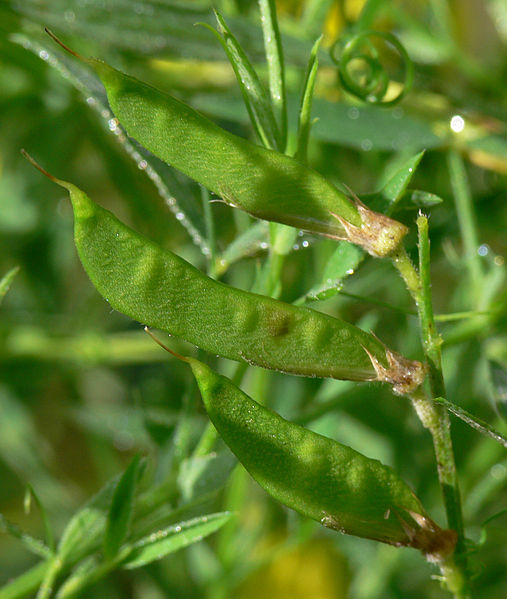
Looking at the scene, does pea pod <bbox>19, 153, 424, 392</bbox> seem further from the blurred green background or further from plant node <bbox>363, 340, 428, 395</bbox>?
the blurred green background

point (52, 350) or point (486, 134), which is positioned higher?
point (486, 134)

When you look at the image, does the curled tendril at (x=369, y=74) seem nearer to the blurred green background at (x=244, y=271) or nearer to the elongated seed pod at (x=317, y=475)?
the blurred green background at (x=244, y=271)

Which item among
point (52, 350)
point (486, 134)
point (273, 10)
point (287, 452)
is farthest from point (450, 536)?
point (52, 350)

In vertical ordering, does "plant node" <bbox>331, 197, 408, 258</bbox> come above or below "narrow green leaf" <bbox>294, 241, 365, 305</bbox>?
above

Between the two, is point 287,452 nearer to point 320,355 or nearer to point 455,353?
point 320,355

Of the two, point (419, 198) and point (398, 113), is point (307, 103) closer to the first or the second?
point (419, 198)

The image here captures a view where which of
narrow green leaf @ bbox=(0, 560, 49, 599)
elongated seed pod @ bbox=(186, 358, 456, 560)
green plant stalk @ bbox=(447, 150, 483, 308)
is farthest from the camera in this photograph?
green plant stalk @ bbox=(447, 150, 483, 308)

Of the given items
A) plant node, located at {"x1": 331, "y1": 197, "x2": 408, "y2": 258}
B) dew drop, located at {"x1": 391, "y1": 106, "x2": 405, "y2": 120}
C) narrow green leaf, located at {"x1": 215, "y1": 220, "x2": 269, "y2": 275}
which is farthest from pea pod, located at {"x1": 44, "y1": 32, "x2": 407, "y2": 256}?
dew drop, located at {"x1": 391, "y1": 106, "x2": 405, "y2": 120}
